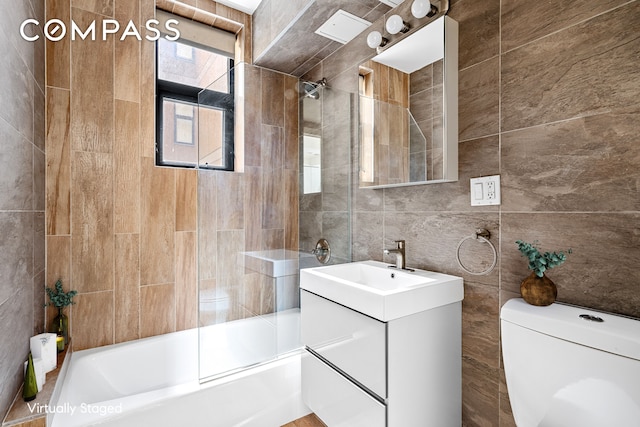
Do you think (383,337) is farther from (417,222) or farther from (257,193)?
(257,193)

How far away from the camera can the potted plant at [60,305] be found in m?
1.71

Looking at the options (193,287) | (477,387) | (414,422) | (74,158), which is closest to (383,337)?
(414,422)

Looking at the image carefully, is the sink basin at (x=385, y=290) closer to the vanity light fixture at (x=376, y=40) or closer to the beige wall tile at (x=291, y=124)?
the beige wall tile at (x=291, y=124)

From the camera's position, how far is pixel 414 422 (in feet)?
3.94

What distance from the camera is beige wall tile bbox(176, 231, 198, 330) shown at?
6.94ft

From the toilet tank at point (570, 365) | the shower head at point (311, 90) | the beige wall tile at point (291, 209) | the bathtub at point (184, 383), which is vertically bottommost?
the bathtub at point (184, 383)

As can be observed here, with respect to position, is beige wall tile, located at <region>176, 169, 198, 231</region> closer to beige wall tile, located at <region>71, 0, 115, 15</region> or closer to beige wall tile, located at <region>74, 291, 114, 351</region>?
beige wall tile, located at <region>74, 291, 114, 351</region>

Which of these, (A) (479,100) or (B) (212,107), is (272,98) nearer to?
(B) (212,107)

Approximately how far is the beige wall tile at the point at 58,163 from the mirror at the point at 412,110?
5.96 feet

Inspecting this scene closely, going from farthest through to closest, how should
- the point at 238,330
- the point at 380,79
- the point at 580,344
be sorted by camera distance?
the point at 238,330, the point at 380,79, the point at 580,344

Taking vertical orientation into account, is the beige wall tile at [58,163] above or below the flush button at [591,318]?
above

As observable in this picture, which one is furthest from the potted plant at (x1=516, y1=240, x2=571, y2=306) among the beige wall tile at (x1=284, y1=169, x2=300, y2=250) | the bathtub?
the beige wall tile at (x1=284, y1=169, x2=300, y2=250)

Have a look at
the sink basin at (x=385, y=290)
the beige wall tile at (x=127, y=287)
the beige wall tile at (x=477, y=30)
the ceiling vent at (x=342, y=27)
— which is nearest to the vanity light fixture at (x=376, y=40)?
the ceiling vent at (x=342, y=27)

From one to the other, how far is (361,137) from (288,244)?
34.5 inches
